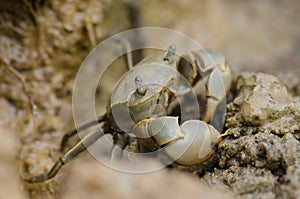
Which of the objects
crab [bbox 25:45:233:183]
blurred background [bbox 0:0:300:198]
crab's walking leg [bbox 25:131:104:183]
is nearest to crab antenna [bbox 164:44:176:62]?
crab [bbox 25:45:233:183]

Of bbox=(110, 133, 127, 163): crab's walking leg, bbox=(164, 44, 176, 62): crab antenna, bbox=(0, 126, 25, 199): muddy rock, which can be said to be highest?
bbox=(164, 44, 176, 62): crab antenna

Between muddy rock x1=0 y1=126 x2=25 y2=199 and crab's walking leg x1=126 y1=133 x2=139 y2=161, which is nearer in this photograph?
muddy rock x1=0 y1=126 x2=25 y2=199

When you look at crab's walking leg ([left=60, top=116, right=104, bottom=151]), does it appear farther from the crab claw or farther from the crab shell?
the crab claw

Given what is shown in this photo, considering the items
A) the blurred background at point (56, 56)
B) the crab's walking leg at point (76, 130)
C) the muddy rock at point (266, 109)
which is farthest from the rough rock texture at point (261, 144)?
the crab's walking leg at point (76, 130)

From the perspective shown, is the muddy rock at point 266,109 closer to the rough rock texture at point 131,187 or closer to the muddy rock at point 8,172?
the rough rock texture at point 131,187

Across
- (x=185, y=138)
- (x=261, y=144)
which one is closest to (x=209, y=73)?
(x=185, y=138)

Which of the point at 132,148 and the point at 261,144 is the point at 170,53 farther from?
the point at 261,144
